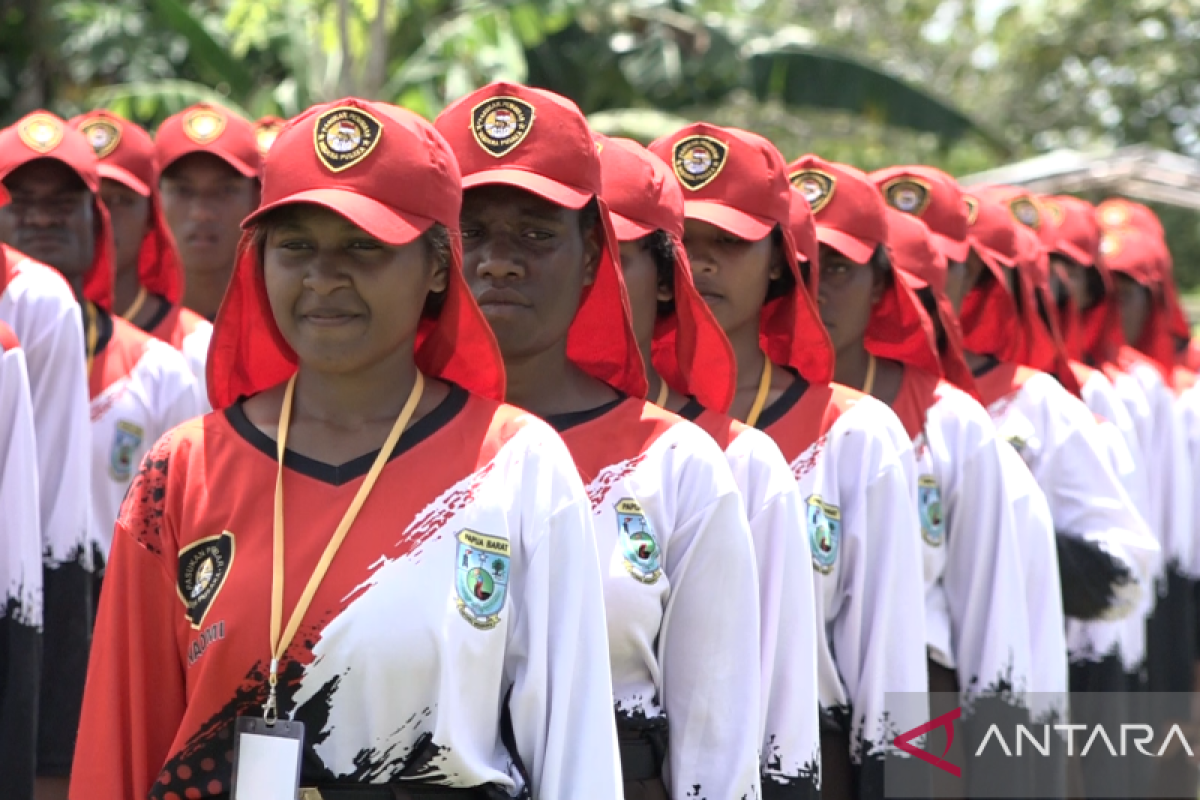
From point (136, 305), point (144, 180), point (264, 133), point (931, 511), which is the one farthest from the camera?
point (264, 133)

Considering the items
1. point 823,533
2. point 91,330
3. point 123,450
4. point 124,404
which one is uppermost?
point 91,330

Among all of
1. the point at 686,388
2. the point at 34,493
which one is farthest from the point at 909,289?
the point at 34,493

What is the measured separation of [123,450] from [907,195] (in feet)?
10.0

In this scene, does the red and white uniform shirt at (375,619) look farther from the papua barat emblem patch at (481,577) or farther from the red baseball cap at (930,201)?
the red baseball cap at (930,201)

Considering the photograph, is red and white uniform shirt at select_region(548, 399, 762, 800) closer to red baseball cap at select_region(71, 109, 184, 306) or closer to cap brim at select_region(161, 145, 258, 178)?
red baseball cap at select_region(71, 109, 184, 306)

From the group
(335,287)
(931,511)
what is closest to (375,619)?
(335,287)

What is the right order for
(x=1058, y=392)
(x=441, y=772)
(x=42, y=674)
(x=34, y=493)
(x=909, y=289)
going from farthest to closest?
(x=1058, y=392) < (x=909, y=289) < (x=42, y=674) < (x=34, y=493) < (x=441, y=772)

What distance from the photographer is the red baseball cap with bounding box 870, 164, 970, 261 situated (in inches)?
277

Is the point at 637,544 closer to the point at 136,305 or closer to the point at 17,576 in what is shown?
the point at 17,576

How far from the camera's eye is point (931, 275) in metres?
6.44

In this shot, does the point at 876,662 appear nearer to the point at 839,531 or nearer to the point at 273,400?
the point at 839,531

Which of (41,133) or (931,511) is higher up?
(41,133)

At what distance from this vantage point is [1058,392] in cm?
705

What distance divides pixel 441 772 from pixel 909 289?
313cm
